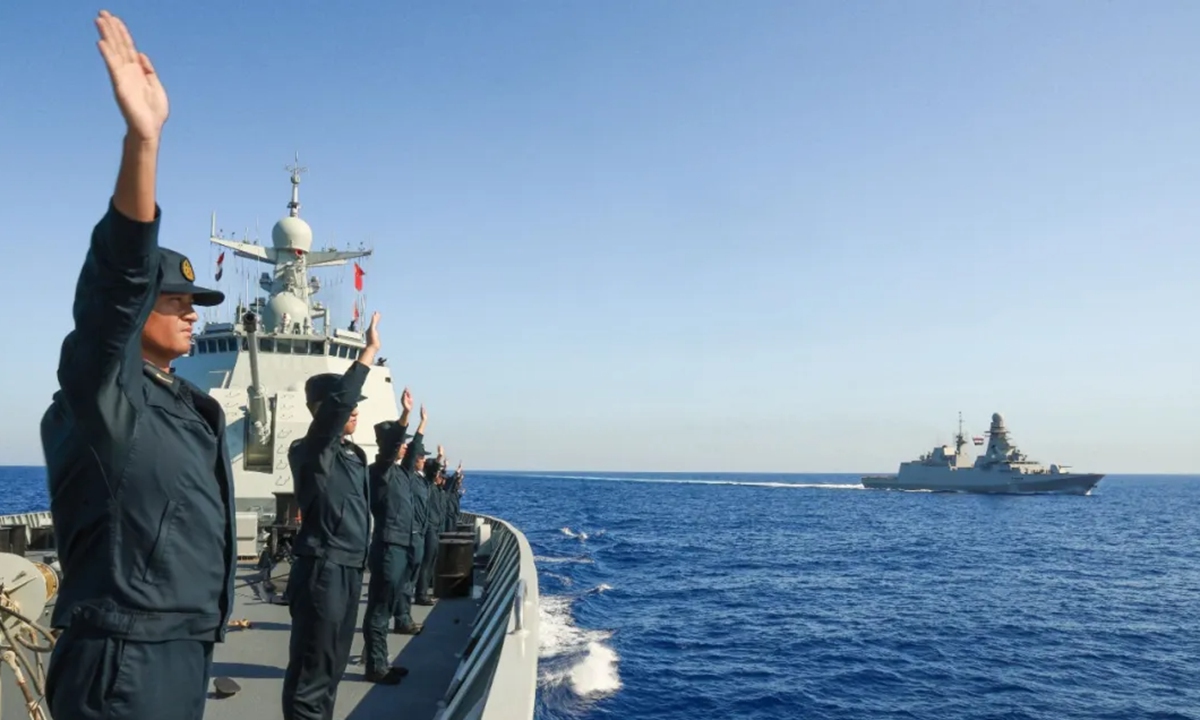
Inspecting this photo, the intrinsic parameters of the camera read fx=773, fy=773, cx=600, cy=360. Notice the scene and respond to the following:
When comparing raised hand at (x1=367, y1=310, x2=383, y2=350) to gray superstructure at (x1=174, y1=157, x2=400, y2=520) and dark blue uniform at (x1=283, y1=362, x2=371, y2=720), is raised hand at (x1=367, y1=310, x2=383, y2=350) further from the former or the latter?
gray superstructure at (x1=174, y1=157, x2=400, y2=520)

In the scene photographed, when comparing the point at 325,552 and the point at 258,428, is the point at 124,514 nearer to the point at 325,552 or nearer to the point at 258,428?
the point at 325,552

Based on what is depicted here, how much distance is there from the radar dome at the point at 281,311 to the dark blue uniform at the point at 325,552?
39.0 ft

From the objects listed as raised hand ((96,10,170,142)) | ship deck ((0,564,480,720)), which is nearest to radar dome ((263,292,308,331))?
ship deck ((0,564,480,720))

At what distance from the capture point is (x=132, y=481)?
1.81 m

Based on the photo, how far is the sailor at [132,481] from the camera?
158 cm

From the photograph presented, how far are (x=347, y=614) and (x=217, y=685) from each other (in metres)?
1.53

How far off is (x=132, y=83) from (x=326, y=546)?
3.13 m

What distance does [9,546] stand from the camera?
9.92m

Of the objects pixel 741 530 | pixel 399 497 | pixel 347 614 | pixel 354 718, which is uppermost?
pixel 399 497

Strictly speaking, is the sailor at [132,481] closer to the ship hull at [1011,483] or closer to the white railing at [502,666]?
the white railing at [502,666]

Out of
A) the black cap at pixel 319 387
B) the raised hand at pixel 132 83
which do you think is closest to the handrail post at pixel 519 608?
the black cap at pixel 319 387

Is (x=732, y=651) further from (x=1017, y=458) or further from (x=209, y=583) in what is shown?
(x=1017, y=458)

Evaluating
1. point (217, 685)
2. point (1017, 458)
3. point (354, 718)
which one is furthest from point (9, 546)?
point (1017, 458)

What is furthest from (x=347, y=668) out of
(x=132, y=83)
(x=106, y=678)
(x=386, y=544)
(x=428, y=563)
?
(x=132, y=83)
